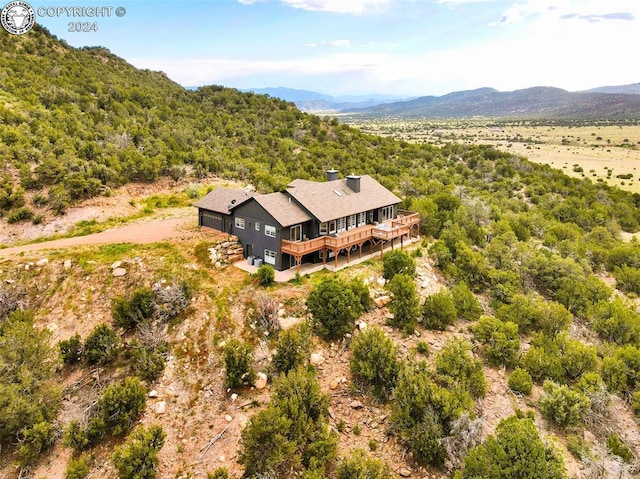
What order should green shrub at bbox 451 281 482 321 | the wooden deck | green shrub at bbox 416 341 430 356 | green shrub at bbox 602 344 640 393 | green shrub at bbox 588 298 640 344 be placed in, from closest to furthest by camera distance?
1. green shrub at bbox 602 344 640 393
2. green shrub at bbox 416 341 430 356
3. green shrub at bbox 588 298 640 344
4. green shrub at bbox 451 281 482 321
5. the wooden deck

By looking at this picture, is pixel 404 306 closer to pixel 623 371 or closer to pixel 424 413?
pixel 424 413

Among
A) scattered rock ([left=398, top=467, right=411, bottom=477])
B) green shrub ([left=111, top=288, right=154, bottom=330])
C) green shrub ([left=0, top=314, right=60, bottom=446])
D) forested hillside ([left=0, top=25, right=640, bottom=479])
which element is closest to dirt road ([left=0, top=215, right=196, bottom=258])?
forested hillside ([left=0, top=25, right=640, bottom=479])

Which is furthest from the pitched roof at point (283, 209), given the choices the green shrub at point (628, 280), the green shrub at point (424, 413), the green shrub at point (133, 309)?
the green shrub at point (628, 280)

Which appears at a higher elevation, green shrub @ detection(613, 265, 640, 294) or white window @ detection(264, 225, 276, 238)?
white window @ detection(264, 225, 276, 238)

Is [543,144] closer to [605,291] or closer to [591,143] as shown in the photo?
[591,143]

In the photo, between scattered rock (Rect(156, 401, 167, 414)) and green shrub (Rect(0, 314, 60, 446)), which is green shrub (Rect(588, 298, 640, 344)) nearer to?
scattered rock (Rect(156, 401, 167, 414))

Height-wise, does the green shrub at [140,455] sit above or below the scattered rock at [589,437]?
above

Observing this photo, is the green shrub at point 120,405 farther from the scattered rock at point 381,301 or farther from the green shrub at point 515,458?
the green shrub at point 515,458
